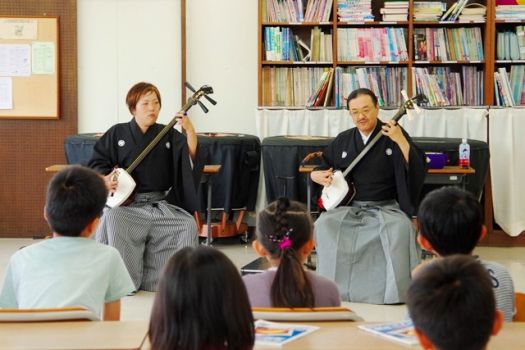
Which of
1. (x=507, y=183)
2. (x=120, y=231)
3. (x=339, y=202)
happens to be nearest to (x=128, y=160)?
(x=120, y=231)

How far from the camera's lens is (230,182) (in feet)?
20.1

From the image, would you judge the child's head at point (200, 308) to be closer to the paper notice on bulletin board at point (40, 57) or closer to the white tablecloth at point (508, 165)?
the white tablecloth at point (508, 165)

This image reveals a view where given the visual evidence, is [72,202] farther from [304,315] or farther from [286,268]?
[304,315]

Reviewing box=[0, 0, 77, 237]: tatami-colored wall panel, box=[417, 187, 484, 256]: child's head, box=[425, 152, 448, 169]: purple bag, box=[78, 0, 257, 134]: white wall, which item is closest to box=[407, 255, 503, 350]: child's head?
box=[417, 187, 484, 256]: child's head

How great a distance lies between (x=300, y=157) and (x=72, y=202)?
3569 millimetres

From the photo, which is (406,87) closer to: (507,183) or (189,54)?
(507,183)

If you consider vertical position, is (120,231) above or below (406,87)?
below

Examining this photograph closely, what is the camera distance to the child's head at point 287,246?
7.86 ft

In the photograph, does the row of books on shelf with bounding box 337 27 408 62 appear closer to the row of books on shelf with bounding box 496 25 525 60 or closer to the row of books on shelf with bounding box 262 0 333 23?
the row of books on shelf with bounding box 262 0 333 23

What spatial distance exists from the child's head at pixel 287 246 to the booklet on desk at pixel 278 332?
1.46 feet

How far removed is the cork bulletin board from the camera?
645cm

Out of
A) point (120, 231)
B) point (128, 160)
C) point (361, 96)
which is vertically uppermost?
point (361, 96)

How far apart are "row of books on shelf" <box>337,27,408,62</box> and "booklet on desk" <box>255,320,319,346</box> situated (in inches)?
182

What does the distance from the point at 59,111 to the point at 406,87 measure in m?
2.70
